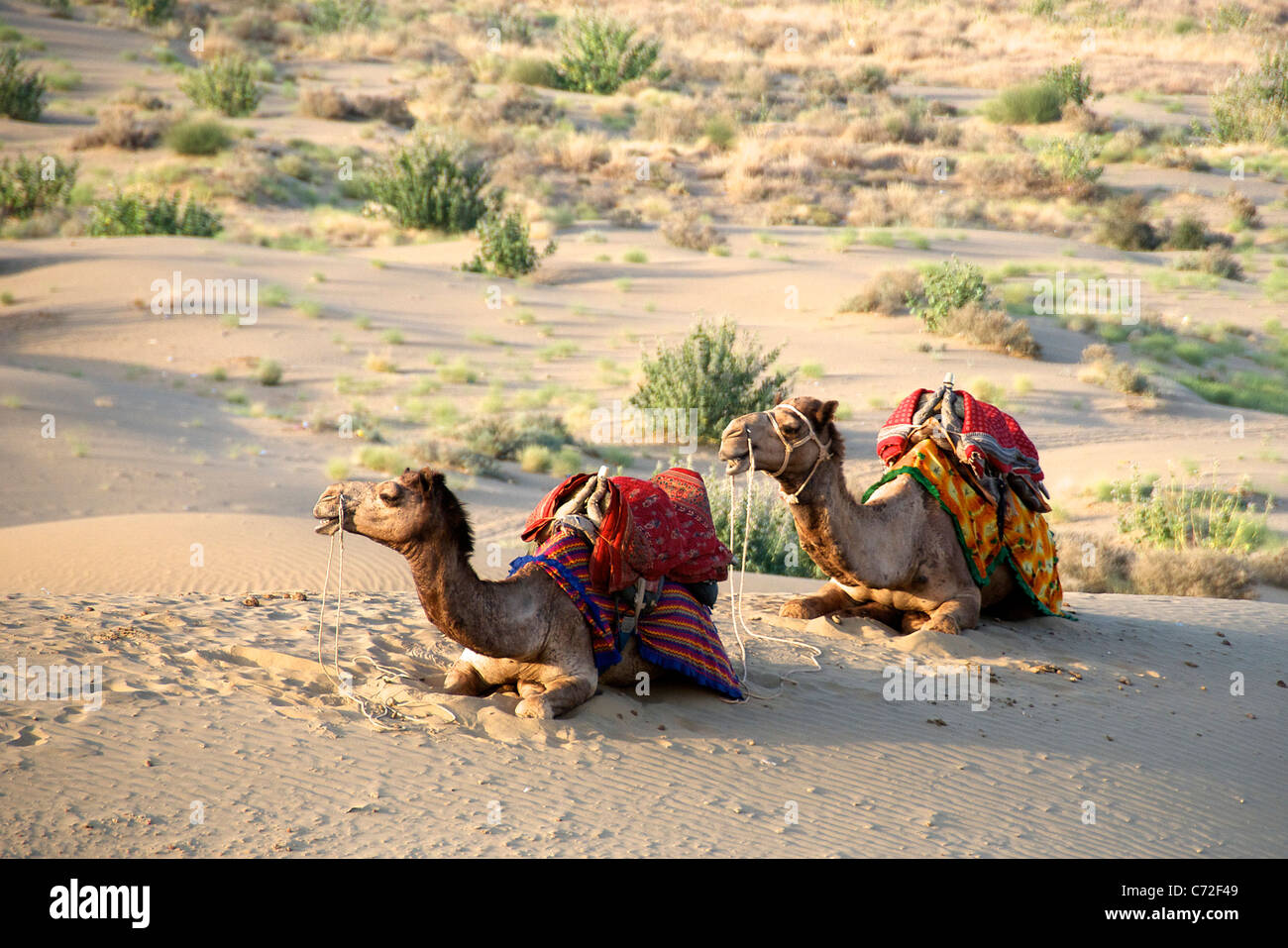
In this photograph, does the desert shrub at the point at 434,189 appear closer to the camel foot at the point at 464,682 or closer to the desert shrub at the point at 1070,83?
the camel foot at the point at 464,682

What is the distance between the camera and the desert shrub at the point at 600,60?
1842 inches

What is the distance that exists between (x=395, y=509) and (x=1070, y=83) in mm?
44701

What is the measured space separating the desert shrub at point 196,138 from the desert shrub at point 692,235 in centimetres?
1258

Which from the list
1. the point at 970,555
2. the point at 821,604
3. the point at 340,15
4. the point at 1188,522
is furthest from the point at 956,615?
the point at 340,15

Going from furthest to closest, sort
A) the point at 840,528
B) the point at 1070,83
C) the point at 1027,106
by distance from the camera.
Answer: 1. the point at 1070,83
2. the point at 1027,106
3. the point at 840,528

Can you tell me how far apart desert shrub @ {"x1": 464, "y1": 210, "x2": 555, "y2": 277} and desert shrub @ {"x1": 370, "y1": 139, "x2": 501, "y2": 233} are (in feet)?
9.64

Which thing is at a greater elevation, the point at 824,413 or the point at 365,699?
the point at 824,413

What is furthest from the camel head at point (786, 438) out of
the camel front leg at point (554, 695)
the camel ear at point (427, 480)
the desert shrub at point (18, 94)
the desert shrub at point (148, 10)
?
the desert shrub at point (148, 10)

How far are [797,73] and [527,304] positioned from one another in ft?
106

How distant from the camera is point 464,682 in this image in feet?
21.9

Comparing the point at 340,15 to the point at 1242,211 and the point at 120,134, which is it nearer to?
the point at 120,134

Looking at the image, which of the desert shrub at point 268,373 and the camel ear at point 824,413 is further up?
the camel ear at point 824,413

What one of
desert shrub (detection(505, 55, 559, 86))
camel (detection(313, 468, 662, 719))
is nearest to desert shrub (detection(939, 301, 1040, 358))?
camel (detection(313, 468, 662, 719))

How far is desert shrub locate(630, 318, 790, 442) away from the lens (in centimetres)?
1886
